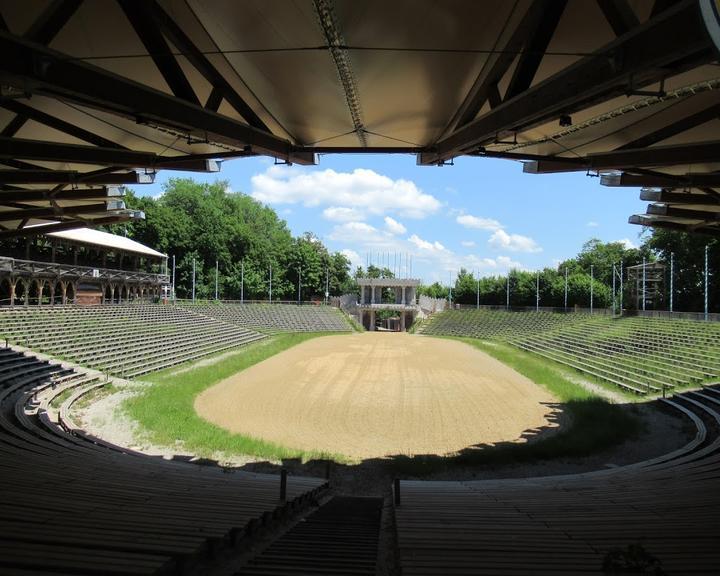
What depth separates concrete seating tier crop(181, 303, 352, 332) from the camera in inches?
2056

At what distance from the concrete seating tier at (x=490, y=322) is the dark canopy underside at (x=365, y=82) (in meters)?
44.0

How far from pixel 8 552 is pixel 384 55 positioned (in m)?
6.10

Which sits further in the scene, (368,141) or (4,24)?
(368,141)

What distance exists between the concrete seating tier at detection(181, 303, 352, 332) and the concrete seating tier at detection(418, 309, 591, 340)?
11448 millimetres

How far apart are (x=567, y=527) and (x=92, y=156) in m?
8.63

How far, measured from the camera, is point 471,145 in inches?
303

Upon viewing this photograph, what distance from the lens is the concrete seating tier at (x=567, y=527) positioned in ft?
12.8

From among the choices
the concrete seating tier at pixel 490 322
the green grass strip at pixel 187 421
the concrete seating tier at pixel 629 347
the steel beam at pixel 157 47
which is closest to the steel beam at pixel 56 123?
the steel beam at pixel 157 47

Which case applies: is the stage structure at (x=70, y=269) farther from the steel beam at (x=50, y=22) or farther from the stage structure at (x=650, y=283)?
the stage structure at (x=650, y=283)

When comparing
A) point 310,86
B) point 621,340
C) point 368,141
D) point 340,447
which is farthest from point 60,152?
point 621,340

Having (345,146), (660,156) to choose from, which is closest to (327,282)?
(345,146)

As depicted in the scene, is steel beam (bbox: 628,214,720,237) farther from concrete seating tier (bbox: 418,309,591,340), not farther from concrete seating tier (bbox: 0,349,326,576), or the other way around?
concrete seating tier (bbox: 418,309,591,340)

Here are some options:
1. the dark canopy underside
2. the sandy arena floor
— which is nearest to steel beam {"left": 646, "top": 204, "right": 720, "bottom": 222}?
the dark canopy underside

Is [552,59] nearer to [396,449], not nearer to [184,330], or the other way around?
[396,449]
